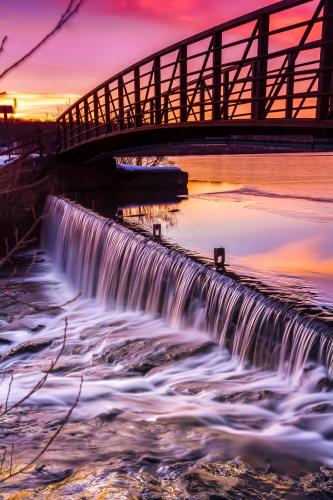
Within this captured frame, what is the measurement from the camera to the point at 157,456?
19.0 ft

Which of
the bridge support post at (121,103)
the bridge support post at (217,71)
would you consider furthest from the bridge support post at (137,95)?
the bridge support post at (217,71)

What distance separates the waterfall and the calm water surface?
1238 mm

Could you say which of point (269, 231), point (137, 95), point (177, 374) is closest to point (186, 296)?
point (177, 374)

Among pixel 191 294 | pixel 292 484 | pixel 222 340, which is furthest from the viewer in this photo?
pixel 191 294

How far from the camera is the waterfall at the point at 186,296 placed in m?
7.01

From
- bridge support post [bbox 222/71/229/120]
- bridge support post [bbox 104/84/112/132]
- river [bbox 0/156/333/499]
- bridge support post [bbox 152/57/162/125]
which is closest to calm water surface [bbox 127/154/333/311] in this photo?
river [bbox 0/156/333/499]

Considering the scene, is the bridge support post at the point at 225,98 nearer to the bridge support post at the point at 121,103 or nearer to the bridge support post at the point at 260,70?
the bridge support post at the point at 260,70

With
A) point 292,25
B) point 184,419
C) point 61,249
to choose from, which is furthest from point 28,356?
point 61,249

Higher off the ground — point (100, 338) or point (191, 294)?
point (191, 294)

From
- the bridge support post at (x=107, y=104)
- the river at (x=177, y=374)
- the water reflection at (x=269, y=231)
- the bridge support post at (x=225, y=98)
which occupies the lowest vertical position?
the river at (x=177, y=374)

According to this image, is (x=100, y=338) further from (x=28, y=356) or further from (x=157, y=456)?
(x=157, y=456)

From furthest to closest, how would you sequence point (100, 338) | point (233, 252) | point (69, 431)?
point (233, 252), point (100, 338), point (69, 431)

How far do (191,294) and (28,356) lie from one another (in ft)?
11.2

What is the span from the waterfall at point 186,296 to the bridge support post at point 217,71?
10.6 feet
